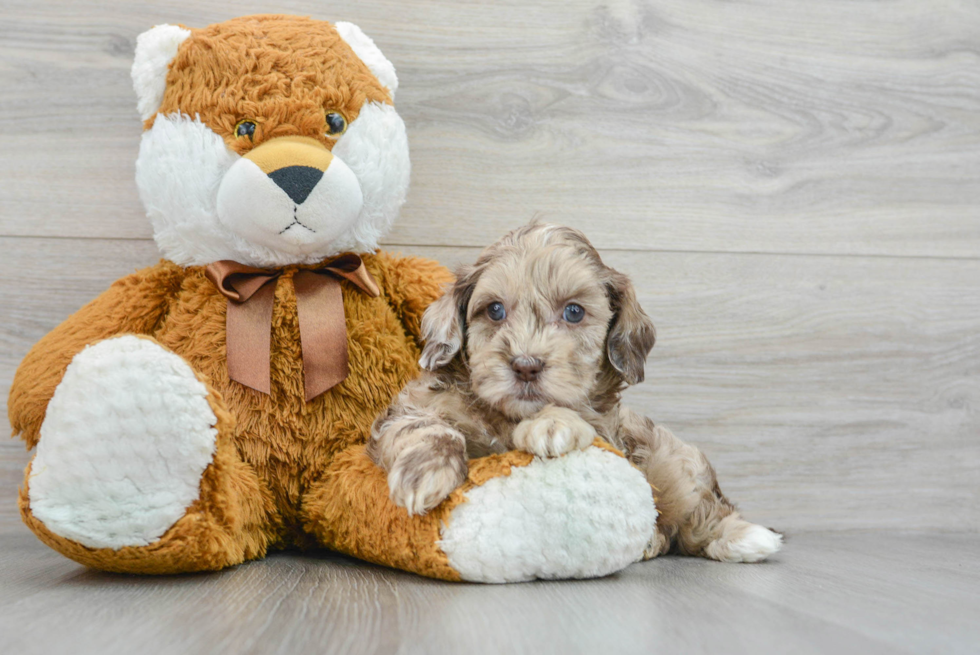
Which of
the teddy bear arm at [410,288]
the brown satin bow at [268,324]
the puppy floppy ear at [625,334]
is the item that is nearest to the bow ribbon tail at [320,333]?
the brown satin bow at [268,324]

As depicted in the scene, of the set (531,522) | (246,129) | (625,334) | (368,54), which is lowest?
(531,522)

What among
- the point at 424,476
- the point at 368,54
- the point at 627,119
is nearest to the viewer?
the point at 424,476

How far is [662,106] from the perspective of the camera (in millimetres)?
2041

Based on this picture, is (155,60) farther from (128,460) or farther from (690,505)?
(690,505)

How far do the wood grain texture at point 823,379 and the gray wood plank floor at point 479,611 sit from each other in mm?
566

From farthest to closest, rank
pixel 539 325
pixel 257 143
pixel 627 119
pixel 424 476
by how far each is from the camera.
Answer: pixel 627 119 → pixel 257 143 → pixel 539 325 → pixel 424 476

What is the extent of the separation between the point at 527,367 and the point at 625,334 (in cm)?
24

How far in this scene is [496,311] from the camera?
54.5 inches

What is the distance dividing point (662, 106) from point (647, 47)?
156mm

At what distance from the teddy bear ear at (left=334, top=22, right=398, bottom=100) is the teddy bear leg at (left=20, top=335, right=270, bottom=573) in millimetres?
739

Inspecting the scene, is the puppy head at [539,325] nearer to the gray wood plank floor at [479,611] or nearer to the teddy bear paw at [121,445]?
the gray wood plank floor at [479,611]

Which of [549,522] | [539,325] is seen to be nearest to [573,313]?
[539,325]

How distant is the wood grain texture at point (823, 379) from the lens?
2.03 metres

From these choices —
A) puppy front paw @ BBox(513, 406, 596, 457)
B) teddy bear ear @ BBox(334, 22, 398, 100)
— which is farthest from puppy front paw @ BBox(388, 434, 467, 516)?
teddy bear ear @ BBox(334, 22, 398, 100)
